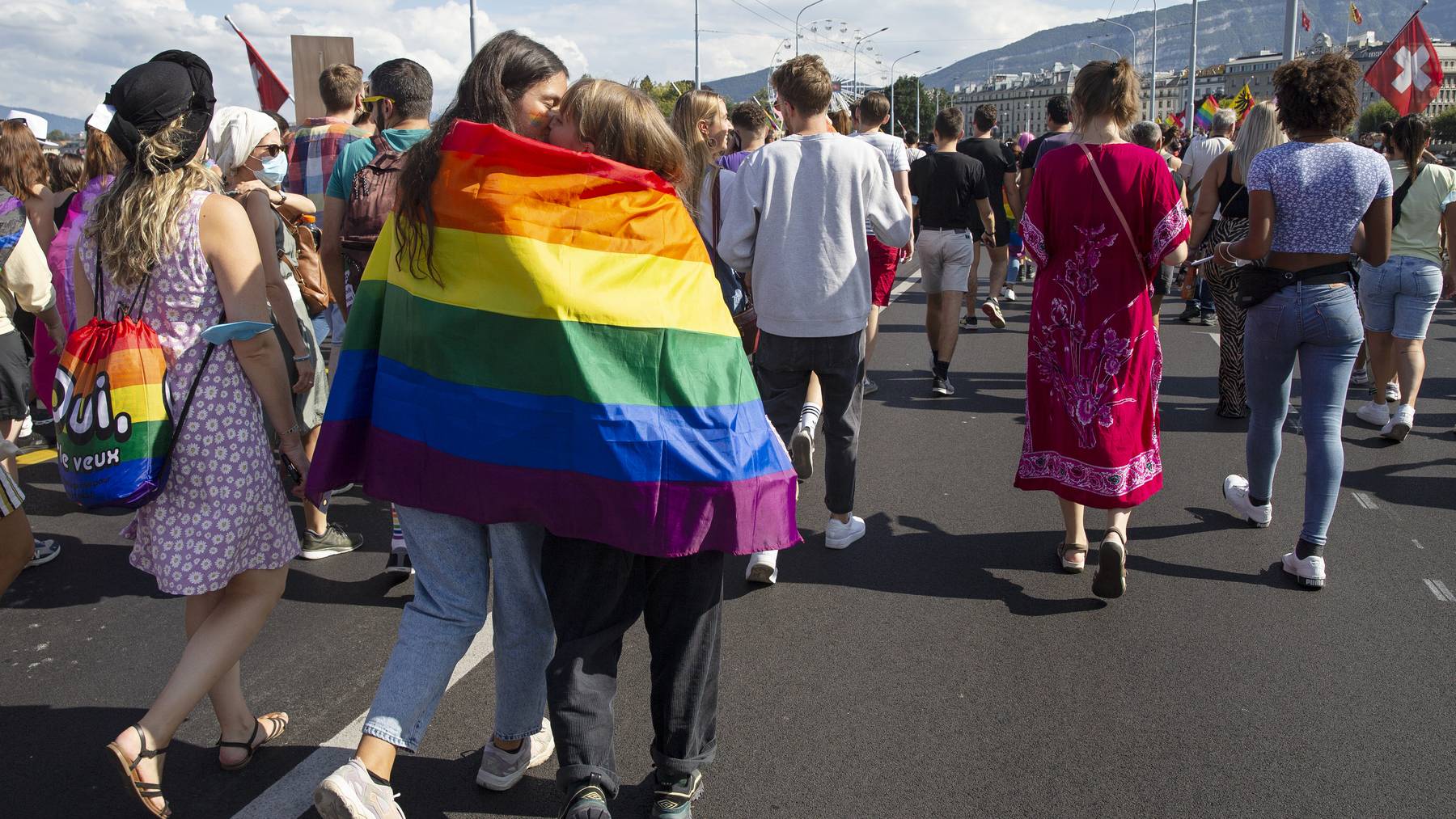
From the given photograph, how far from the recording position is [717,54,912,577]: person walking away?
430 cm

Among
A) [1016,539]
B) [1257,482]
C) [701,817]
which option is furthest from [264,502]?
[1257,482]

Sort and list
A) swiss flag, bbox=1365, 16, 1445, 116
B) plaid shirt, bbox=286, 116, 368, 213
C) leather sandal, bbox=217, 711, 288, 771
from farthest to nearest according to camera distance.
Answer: swiss flag, bbox=1365, 16, 1445, 116
plaid shirt, bbox=286, 116, 368, 213
leather sandal, bbox=217, 711, 288, 771

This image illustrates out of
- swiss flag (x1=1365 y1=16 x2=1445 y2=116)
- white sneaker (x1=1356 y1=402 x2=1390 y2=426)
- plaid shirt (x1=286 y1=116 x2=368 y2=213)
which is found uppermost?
swiss flag (x1=1365 y1=16 x2=1445 y2=116)

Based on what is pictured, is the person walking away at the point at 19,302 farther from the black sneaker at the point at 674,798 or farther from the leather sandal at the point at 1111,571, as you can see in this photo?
the leather sandal at the point at 1111,571

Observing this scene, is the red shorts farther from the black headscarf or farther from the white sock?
the black headscarf

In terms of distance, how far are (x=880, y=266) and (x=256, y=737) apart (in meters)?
3.29

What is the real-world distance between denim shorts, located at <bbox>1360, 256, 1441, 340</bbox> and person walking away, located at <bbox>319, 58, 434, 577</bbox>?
18.5 ft

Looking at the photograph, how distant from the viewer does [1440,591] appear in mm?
4277

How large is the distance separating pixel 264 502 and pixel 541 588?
0.88 metres

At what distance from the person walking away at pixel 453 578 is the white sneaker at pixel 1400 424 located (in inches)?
230

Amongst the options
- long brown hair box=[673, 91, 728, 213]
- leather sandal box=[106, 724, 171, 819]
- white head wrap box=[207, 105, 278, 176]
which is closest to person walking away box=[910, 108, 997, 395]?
long brown hair box=[673, 91, 728, 213]

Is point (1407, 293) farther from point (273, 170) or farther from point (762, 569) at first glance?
point (273, 170)

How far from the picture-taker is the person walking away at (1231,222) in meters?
5.15

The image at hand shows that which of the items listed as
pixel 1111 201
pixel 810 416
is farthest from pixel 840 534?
pixel 1111 201
